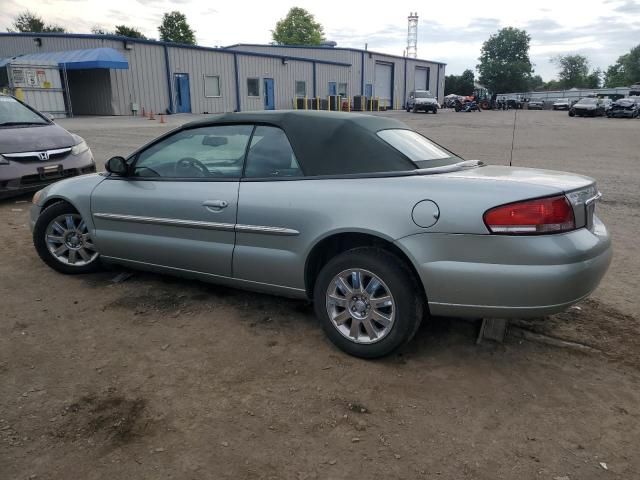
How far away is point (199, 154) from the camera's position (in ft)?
13.2

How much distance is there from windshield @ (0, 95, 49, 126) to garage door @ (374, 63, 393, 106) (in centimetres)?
4594

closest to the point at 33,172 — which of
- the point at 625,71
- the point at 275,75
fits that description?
the point at 275,75

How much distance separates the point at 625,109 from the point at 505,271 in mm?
40931

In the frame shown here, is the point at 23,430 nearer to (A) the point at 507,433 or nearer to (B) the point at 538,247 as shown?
(A) the point at 507,433

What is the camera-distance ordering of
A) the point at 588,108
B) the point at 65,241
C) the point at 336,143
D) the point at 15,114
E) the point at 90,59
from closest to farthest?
the point at 336,143, the point at 65,241, the point at 15,114, the point at 90,59, the point at 588,108

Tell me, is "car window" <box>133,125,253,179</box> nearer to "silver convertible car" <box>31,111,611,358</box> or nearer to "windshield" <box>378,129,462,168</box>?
"silver convertible car" <box>31,111,611,358</box>

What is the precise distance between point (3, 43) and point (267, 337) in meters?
36.5

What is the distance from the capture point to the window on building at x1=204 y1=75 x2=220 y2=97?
112ft

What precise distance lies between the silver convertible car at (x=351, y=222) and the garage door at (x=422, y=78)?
192ft

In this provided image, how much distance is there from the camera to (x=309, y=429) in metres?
2.53

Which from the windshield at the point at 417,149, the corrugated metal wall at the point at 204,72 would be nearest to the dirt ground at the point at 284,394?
the windshield at the point at 417,149

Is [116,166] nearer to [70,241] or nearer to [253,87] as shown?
[70,241]

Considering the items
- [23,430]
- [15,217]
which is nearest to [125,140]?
[15,217]

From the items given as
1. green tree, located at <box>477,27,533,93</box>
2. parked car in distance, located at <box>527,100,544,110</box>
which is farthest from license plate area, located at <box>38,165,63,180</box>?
green tree, located at <box>477,27,533,93</box>
